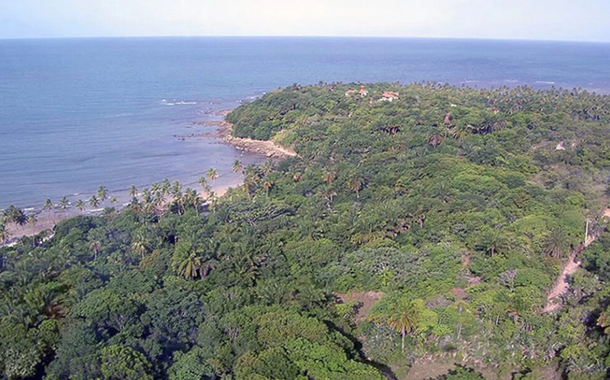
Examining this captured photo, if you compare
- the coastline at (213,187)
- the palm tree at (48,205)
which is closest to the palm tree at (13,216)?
the coastline at (213,187)

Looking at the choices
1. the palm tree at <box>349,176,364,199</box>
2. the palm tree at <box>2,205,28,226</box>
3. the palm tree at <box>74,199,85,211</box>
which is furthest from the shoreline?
the palm tree at <box>349,176,364,199</box>

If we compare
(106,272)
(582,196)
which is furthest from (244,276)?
(582,196)

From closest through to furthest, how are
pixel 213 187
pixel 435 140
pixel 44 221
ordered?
pixel 44 221, pixel 213 187, pixel 435 140

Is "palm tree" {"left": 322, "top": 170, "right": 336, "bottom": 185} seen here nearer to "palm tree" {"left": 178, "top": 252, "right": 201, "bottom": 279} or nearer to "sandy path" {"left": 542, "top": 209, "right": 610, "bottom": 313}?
"palm tree" {"left": 178, "top": 252, "right": 201, "bottom": 279}

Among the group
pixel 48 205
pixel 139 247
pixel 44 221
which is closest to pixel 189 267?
pixel 139 247

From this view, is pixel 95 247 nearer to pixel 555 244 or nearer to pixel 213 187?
pixel 213 187

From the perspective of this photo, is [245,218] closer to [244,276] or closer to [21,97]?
[244,276]

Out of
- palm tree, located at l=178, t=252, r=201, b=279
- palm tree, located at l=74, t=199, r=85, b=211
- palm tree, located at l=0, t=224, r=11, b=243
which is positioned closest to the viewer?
palm tree, located at l=178, t=252, r=201, b=279

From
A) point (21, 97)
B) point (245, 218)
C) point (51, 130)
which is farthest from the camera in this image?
point (21, 97)
